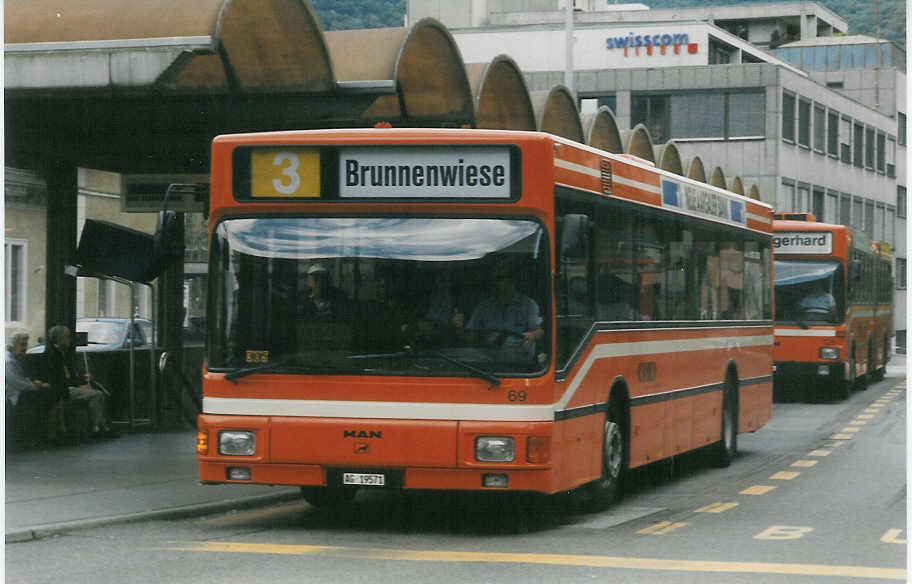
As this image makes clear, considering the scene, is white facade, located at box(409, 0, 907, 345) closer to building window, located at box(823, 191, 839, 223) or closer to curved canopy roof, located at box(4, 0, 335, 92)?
building window, located at box(823, 191, 839, 223)

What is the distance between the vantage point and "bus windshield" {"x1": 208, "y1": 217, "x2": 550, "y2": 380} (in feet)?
36.2

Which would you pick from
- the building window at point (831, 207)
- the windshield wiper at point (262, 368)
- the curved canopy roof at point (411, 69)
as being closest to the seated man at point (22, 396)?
the curved canopy roof at point (411, 69)

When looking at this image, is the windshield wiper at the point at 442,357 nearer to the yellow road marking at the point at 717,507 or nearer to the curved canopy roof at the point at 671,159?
the yellow road marking at the point at 717,507

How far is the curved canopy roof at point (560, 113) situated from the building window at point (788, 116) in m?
45.9

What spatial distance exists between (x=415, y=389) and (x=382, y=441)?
0.41 metres

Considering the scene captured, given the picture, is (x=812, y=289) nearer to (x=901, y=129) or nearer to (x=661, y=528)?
(x=661, y=528)

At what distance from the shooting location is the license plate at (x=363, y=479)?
36.4 feet

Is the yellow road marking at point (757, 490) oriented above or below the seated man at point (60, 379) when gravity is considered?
below

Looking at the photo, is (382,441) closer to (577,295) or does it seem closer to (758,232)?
(577,295)

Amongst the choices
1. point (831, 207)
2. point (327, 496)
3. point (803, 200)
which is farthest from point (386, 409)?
point (831, 207)

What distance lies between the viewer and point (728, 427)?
58.1ft

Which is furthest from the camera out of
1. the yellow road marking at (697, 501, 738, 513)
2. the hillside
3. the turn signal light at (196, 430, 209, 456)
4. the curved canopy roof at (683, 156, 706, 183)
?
the hillside

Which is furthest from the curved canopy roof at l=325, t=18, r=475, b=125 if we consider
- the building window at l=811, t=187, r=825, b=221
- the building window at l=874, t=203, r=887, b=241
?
the building window at l=874, t=203, r=887, b=241

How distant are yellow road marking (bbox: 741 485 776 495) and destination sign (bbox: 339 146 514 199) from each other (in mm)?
4859
